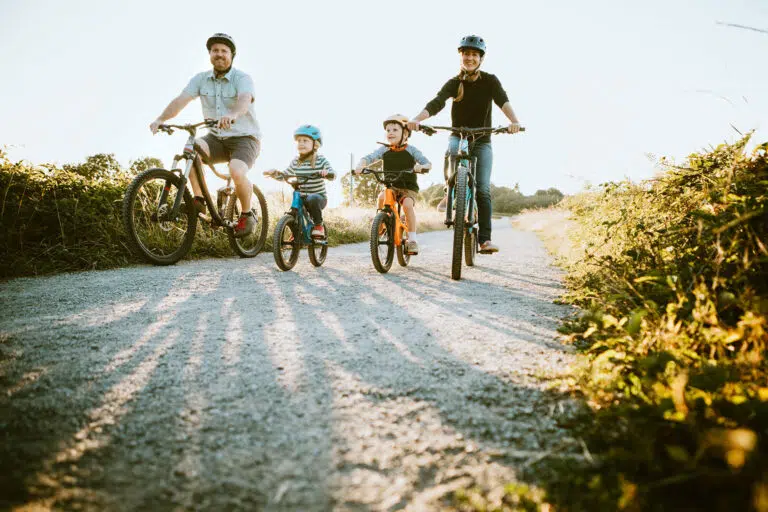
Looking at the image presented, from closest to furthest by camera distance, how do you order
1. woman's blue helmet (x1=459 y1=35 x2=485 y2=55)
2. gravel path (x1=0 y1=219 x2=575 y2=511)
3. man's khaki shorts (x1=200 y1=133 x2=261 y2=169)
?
gravel path (x1=0 y1=219 x2=575 y2=511), woman's blue helmet (x1=459 y1=35 x2=485 y2=55), man's khaki shorts (x1=200 y1=133 x2=261 y2=169)

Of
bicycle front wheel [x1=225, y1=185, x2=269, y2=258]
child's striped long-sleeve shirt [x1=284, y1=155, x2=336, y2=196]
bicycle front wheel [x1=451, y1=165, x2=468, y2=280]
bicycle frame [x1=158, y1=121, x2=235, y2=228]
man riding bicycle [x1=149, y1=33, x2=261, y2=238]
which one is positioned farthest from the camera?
bicycle front wheel [x1=225, y1=185, x2=269, y2=258]

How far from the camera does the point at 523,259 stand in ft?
20.1

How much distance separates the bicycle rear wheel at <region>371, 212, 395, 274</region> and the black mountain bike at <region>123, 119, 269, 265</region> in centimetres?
196

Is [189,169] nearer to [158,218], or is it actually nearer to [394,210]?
[158,218]

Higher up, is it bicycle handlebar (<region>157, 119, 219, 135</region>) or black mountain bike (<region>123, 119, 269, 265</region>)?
bicycle handlebar (<region>157, 119, 219, 135</region>)

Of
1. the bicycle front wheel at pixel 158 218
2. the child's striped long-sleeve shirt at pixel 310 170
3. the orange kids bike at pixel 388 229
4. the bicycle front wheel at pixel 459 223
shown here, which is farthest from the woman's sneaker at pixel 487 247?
the bicycle front wheel at pixel 158 218

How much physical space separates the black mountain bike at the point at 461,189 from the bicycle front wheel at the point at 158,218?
2742 millimetres

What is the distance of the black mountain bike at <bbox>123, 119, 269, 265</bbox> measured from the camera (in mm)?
4143

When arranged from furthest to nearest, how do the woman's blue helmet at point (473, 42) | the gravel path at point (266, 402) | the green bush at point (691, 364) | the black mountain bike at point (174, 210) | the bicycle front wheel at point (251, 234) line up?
the bicycle front wheel at point (251, 234)
the woman's blue helmet at point (473, 42)
the black mountain bike at point (174, 210)
the gravel path at point (266, 402)
the green bush at point (691, 364)

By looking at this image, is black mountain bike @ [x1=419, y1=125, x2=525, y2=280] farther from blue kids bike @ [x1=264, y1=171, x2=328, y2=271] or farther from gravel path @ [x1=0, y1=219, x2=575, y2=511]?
blue kids bike @ [x1=264, y1=171, x2=328, y2=271]

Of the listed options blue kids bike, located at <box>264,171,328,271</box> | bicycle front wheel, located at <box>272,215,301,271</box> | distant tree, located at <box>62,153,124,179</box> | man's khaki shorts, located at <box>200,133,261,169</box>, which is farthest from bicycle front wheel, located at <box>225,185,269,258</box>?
distant tree, located at <box>62,153,124,179</box>

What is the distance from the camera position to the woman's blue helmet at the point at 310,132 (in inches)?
215

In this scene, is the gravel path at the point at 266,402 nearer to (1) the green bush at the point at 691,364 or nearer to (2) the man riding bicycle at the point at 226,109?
(1) the green bush at the point at 691,364

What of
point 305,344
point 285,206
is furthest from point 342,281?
point 285,206
